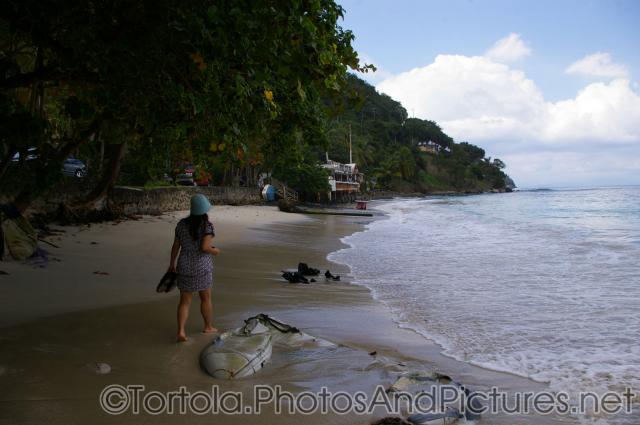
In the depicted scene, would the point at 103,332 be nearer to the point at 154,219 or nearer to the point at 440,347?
the point at 440,347

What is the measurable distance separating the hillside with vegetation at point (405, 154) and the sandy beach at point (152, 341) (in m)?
64.7

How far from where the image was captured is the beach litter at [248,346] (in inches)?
147

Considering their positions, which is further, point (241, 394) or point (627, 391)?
point (627, 391)

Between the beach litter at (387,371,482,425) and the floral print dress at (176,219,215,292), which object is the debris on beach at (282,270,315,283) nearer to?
the floral print dress at (176,219,215,292)

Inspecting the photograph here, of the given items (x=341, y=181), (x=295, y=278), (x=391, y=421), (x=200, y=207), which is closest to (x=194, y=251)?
(x=200, y=207)

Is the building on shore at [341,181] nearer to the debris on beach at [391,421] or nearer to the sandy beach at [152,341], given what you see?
the sandy beach at [152,341]

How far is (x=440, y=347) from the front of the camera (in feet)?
16.7

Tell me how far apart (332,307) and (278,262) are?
434cm

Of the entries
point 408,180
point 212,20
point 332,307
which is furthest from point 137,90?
point 408,180

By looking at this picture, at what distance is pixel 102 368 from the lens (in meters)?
3.69

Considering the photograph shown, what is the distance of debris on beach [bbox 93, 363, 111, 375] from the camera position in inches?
144

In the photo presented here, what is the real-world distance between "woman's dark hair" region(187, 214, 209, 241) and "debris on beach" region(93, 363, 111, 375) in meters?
1.33

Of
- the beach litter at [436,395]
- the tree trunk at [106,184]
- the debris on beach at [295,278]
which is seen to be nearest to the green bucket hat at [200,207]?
the beach litter at [436,395]

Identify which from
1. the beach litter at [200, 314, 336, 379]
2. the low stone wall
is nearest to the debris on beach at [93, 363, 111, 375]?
the beach litter at [200, 314, 336, 379]
